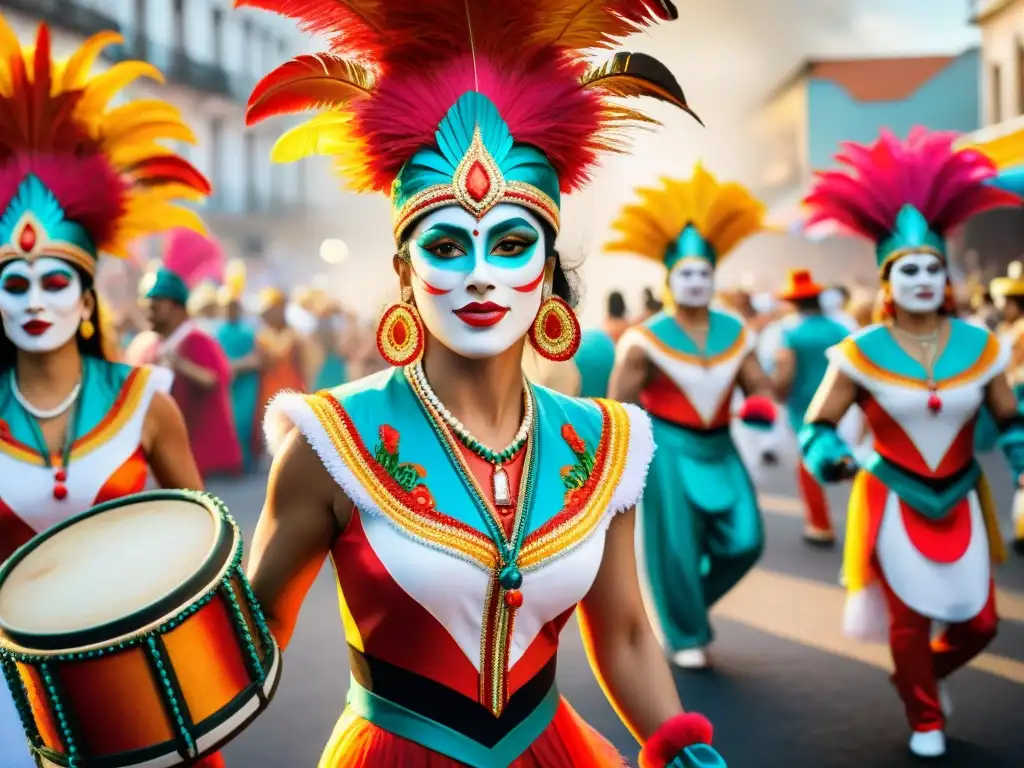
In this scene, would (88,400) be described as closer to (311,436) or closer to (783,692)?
(311,436)

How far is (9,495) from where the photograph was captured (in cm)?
354

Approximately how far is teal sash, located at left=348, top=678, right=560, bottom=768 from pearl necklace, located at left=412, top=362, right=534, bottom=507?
427 millimetres

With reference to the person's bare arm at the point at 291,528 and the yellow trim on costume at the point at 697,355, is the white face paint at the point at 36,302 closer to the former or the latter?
the person's bare arm at the point at 291,528

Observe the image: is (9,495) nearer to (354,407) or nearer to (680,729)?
→ (354,407)

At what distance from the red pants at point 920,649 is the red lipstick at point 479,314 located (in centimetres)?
317

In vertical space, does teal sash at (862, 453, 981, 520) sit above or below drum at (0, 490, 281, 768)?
below

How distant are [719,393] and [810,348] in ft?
10.5

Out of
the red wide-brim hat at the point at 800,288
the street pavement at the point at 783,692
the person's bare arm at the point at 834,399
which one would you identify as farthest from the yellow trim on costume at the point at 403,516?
the red wide-brim hat at the point at 800,288

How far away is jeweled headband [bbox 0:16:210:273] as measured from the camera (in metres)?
3.69

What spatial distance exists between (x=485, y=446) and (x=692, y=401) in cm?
393

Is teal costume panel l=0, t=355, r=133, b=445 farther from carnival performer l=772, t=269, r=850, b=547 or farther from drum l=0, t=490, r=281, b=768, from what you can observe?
carnival performer l=772, t=269, r=850, b=547

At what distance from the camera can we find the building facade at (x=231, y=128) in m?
34.1

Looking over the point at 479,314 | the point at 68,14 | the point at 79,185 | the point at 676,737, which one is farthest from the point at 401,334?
the point at 68,14

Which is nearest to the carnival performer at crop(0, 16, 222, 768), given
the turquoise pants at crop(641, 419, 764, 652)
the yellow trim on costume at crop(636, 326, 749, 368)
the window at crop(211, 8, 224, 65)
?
the turquoise pants at crop(641, 419, 764, 652)
